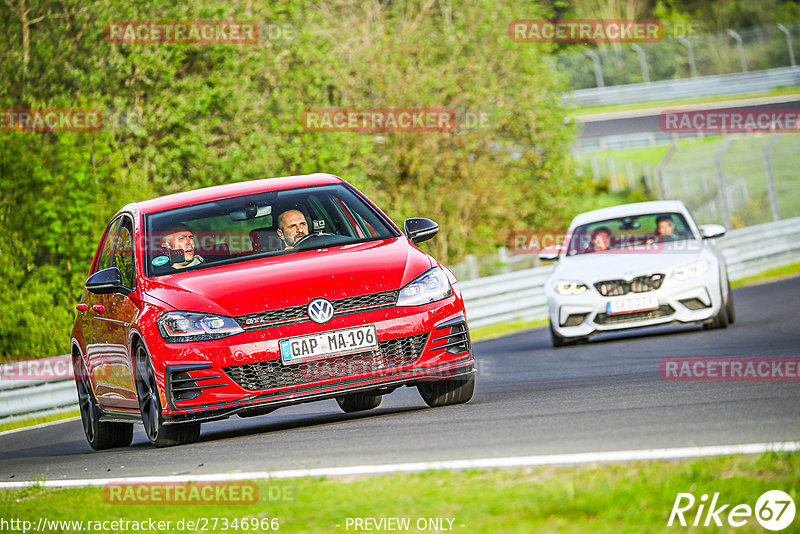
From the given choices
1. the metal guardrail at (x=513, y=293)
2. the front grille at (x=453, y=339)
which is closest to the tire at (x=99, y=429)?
the front grille at (x=453, y=339)

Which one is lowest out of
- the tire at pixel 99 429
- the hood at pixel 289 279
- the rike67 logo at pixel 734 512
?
the tire at pixel 99 429

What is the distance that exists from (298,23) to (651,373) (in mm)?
19386

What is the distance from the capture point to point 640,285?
Answer: 1400 cm

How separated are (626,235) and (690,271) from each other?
1363 mm

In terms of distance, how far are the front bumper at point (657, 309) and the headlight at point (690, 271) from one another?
0.22 feet

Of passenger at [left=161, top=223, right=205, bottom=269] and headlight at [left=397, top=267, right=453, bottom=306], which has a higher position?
passenger at [left=161, top=223, right=205, bottom=269]

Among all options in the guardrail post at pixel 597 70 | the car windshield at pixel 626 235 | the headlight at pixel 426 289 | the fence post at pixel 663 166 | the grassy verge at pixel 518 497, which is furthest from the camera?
the guardrail post at pixel 597 70

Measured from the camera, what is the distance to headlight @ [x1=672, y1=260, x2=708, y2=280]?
14039 mm

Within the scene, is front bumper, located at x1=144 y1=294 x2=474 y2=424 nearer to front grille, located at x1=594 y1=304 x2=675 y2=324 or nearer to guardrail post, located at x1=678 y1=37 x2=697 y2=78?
front grille, located at x1=594 y1=304 x2=675 y2=324

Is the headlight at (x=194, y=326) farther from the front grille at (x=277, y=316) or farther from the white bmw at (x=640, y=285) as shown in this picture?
the white bmw at (x=640, y=285)

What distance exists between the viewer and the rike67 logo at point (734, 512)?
438 cm

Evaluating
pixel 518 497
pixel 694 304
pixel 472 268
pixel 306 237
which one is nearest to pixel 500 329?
pixel 472 268

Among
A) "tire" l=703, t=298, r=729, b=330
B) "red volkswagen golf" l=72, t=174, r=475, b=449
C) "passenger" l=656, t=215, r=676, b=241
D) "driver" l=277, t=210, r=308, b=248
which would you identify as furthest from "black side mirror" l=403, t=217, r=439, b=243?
"passenger" l=656, t=215, r=676, b=241

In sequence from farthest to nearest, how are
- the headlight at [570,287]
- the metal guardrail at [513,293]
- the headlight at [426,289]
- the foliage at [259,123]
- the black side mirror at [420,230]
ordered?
the foliage at [259,123] < the metal guardrail at [513,293] < the headlight at [570,287] < the black side mirror at [420,230] < the headlight at [426,289]
